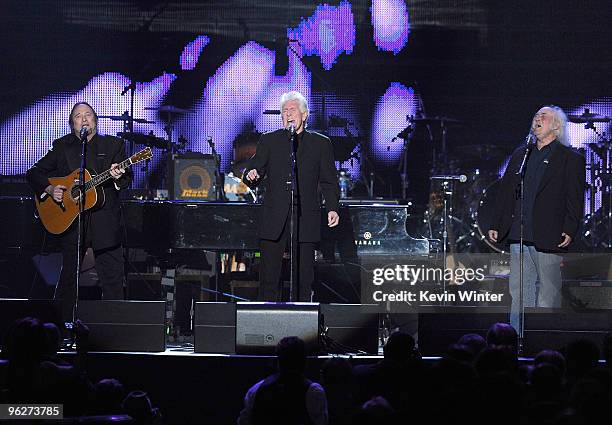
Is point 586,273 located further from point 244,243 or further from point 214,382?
point 214,382

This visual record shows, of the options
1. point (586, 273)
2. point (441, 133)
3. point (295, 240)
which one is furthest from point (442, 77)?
point (295, 240)

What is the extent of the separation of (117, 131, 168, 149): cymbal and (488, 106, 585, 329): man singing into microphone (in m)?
5.07

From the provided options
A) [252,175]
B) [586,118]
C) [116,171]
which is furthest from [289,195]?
[586,118]

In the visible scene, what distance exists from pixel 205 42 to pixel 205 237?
3788 mm

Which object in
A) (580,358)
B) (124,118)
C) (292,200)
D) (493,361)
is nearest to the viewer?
(493,361)

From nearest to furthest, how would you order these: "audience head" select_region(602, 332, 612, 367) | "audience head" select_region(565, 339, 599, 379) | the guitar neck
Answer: "audience head" select_region(565, 339, 599, 379) < "audience head" select_region(602, 332, 612, 367) < the guitar neck

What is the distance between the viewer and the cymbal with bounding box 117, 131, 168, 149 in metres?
11.2

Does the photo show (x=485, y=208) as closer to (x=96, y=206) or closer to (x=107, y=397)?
(x=96, y=206)

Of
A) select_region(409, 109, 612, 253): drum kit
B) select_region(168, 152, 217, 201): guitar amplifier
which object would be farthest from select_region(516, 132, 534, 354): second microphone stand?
select_region(409, 109, 612, 253): drum kit

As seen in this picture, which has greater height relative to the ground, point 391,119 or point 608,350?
point 391,119

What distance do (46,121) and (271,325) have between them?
20.6ft

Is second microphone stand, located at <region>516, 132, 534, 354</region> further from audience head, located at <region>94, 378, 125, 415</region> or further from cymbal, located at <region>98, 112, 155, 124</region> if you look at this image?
cymbal, located at <region>98, 112, 155, 124</region>

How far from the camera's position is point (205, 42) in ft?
40.0

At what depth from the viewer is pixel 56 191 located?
25.8 ft
